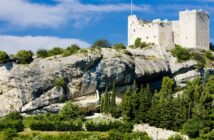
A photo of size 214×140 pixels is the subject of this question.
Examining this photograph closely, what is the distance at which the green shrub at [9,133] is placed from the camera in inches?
2186

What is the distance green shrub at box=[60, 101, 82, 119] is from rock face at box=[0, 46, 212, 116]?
84.2 inches

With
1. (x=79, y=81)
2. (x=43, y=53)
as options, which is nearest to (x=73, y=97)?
(x=79, y=81)

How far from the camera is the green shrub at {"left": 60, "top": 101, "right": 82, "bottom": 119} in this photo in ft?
205

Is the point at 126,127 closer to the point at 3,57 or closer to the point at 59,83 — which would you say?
the point at 59,83

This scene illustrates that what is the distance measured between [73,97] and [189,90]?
11780mm

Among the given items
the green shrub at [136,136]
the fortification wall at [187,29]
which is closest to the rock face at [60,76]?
the fortification wall at [187,29]

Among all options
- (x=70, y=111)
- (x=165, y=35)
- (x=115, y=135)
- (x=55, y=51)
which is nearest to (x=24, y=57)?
(x=55, y=51)

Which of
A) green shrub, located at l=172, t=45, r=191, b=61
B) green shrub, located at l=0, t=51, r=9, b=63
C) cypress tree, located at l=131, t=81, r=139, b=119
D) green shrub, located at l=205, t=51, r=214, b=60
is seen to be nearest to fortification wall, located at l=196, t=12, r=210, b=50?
green shrub, located at l=205, t=51, r=214, b=60

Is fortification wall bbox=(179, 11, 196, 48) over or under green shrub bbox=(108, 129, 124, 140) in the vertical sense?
over

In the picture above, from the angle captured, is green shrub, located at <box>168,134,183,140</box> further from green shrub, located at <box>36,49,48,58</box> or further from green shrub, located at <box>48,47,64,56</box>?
green shrub, located at <box>36,49,48,58</box>

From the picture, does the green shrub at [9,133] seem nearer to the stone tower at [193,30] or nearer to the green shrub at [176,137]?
the green shrub at [176,137]

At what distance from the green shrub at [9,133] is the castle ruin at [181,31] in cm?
2495

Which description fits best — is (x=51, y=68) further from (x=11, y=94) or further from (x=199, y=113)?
(x=199, y=113)

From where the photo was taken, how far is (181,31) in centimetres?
7656
